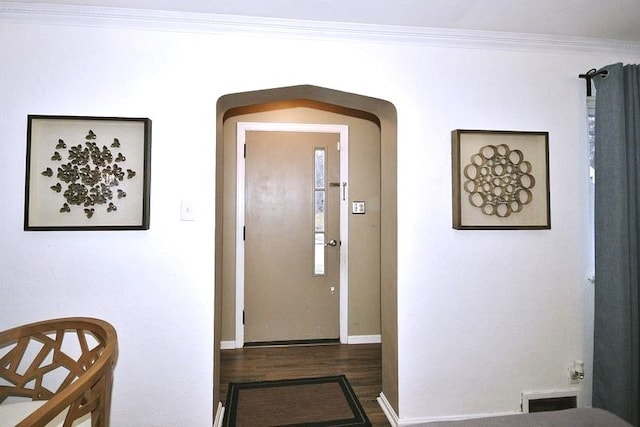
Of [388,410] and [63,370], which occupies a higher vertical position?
[63,370]

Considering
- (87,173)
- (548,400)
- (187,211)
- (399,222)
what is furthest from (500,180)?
(87,173)

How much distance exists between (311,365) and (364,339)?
2.35 feet

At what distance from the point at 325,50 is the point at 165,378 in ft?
6.68

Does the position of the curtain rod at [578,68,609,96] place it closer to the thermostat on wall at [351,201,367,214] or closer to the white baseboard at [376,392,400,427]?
the thermostat on wall at [351,201,367,214]

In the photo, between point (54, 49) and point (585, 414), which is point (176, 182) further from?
point (585, 414)

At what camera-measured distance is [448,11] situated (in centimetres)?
180

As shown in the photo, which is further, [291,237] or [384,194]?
[291,237]

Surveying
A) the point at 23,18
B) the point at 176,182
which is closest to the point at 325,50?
the point at 176,182

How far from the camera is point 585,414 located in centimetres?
114

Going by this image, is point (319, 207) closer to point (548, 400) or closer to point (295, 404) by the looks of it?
point (295, 404)

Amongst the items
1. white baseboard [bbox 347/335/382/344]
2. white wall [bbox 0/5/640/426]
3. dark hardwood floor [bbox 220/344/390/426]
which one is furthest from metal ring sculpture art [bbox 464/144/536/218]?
white baseboard [bbox 347/335/382/344]

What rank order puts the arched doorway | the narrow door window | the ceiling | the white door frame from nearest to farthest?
the ceiling → the arched doorway → the white door frame → the narrow door window

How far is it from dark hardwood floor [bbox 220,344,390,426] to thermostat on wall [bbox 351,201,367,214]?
1.29m

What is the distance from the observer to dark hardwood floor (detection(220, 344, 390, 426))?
8.16 feet
